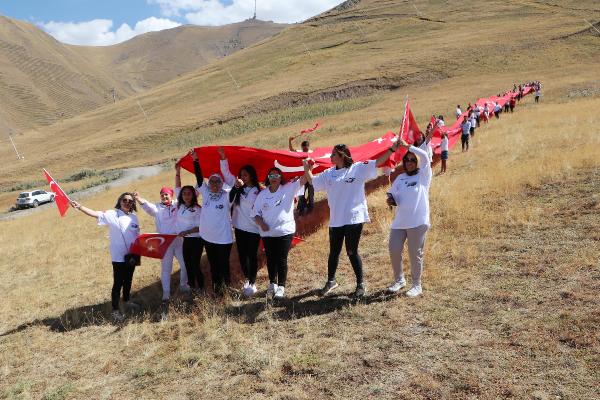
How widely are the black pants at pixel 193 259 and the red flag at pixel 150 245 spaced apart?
289mm

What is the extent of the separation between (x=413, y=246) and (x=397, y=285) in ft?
2.27

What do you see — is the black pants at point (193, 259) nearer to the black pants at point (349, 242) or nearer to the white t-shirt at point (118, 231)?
the white t-shirt at point (118, 231)

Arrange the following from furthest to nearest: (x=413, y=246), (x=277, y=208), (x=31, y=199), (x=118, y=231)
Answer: (x=31, y=199)
(x=118, y=231)
(x=277, y=208)
(x=413, y=246)

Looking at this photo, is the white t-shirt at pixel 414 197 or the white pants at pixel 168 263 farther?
the white pants at pixel 168 263

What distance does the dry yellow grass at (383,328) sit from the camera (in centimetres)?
458

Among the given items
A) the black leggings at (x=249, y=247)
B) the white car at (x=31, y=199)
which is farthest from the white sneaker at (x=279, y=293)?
the white car at (x=31, y=199)

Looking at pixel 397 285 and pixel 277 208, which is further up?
pixel 277 208

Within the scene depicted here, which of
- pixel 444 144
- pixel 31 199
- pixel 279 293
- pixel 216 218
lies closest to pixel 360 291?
pixel 279 293

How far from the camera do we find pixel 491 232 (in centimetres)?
802

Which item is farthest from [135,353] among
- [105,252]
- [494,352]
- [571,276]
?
[105,252]

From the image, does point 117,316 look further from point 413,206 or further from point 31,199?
point 31,199

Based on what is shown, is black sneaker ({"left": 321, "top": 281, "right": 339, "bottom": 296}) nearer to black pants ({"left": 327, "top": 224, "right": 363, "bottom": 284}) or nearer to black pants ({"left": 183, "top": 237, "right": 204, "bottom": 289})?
black pants ({"left": 327, "top": 224, "right": 363, "bottom": 284})

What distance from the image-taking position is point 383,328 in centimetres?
557

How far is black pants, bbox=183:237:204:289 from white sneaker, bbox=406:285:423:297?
10.6ft
